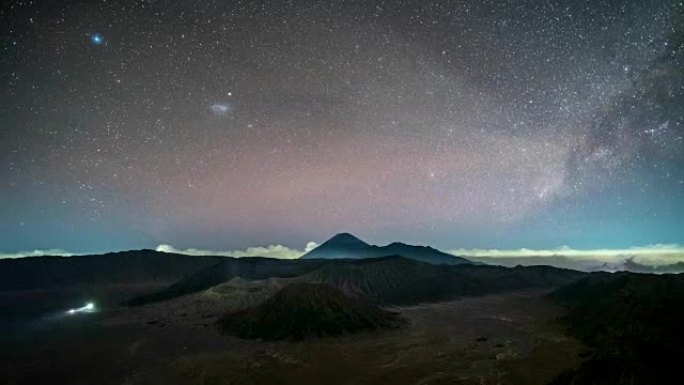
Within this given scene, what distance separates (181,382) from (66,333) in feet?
109

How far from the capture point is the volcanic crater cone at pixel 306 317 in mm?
45875

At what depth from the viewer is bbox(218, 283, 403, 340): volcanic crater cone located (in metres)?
45.9

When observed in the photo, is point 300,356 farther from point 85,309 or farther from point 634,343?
point 85,309

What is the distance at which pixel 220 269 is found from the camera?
4520 inches

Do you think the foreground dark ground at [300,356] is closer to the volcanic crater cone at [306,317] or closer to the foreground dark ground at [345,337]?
the foreground dark ground at [345,337]

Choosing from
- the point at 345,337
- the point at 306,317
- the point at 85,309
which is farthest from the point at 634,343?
the point at 85,309

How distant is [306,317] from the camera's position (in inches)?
1885

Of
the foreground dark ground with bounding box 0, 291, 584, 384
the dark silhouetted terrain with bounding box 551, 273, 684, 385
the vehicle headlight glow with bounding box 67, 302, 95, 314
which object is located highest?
the dark silhouetted terrain with bounding box 551, 273, 684, 385

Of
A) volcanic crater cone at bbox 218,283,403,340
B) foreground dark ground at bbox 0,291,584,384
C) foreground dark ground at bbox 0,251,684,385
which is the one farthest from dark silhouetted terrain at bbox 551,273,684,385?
volcanic crater cone at bbox 218,283,403,340

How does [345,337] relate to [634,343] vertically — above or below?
below

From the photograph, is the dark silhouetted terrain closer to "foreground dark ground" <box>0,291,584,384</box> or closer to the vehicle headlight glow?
"foreground dark ground" <box>0,291,584,384</box>

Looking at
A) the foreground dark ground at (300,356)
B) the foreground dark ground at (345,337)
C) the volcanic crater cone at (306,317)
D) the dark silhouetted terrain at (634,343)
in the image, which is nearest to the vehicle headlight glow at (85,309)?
the foreground dark ground at (345,337)

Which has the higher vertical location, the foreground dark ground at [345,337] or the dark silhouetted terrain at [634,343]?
the dark silhouetted terrain at [634,343]

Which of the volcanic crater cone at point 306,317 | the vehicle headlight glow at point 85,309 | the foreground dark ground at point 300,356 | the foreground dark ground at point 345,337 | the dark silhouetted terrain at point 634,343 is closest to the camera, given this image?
the dark silhouetted terrain at point 634,343
